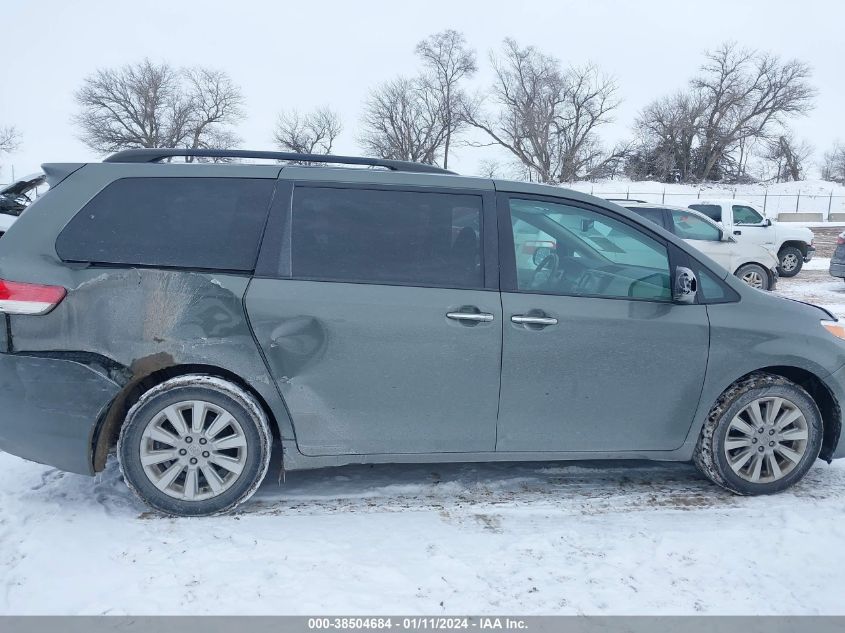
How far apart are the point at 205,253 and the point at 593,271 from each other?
2118mm

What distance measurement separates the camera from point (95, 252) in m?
3.36

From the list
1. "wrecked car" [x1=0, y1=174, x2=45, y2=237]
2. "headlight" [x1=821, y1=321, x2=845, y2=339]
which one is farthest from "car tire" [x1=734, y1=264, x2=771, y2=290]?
"wrecked car" [x1=0, y1=174, x2=45, y2=237]

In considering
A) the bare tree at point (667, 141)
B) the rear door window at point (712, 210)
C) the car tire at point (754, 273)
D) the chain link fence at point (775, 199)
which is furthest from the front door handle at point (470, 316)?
the bare tree at point (667, 141)

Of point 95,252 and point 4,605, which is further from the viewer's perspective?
point 95,252

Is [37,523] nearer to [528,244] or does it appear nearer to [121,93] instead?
[528,244]

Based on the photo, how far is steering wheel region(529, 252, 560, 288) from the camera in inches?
140

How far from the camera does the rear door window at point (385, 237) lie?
3455mm

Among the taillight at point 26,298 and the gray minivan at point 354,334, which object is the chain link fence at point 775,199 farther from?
the taillight at point 26,298

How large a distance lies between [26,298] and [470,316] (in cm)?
224

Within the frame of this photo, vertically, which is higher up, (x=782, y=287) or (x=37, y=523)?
(x=782, y=287)

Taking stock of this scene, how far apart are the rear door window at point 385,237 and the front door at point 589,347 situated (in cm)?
24

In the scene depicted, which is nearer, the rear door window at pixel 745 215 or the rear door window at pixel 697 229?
the rear door window at pixel 697 229

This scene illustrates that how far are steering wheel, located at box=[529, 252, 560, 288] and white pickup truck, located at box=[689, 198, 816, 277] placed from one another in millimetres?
11088

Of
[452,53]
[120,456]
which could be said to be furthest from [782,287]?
[452,53]
